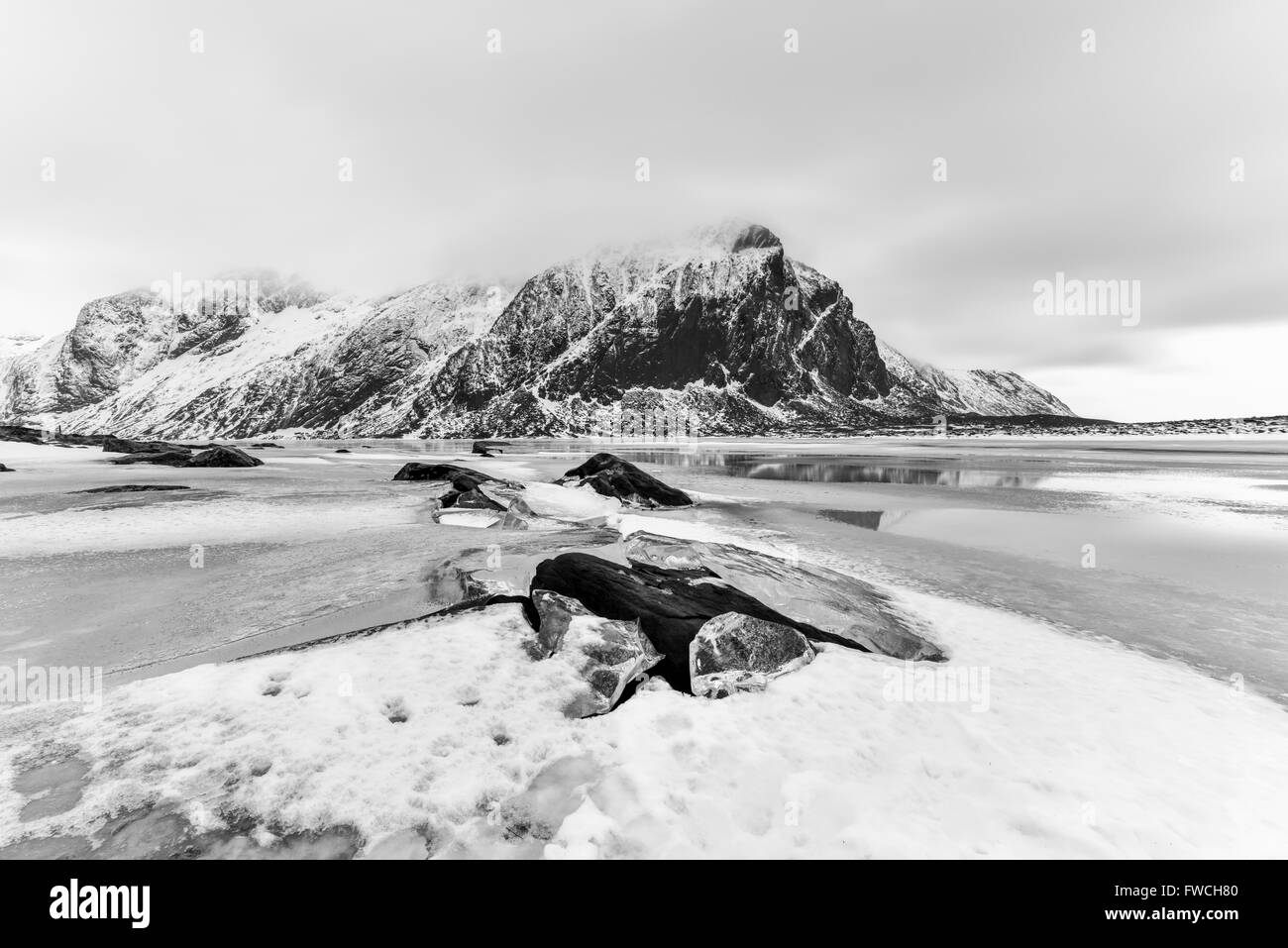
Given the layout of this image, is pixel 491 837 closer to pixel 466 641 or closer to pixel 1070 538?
pixel 466 641

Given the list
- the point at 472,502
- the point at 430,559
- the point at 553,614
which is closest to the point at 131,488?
the point at 472,502

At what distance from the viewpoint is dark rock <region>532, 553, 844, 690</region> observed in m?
5.89

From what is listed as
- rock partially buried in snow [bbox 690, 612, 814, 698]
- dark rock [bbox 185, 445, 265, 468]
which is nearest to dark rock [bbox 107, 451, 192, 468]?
dark rock [bbox 185, 445, 265, 468]

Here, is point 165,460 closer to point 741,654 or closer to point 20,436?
point 20,436

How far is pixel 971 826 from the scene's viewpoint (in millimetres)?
3242

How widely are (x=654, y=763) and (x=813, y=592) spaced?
175 inches

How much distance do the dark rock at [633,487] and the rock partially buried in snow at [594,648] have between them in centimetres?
1261

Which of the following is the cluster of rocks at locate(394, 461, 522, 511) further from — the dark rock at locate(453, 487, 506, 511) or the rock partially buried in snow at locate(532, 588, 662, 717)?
the rock partially buried in snow at locate(532, 588, 662, 717)

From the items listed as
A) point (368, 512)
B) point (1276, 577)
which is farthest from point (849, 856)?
point (368, 512)

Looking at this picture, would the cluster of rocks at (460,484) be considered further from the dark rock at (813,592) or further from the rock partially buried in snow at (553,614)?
the rock partially buried in snow at (553,614)

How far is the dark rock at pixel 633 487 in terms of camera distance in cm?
1938

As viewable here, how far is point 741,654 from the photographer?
5.53 metres

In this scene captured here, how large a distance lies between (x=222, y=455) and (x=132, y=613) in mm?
33971

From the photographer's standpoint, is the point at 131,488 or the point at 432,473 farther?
the point at 432,473
